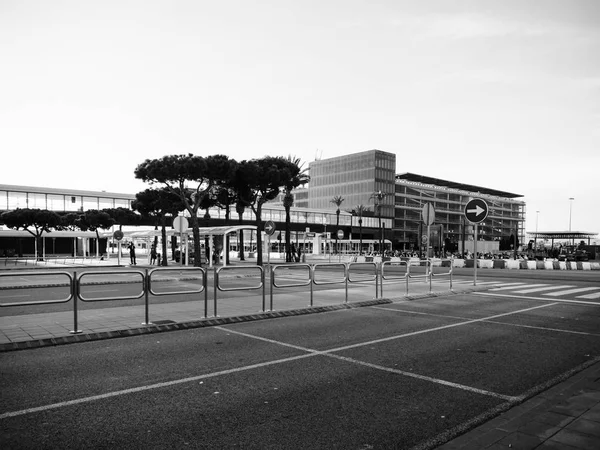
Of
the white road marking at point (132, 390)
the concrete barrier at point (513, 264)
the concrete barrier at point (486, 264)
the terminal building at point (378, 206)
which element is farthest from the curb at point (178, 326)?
the terminal building at point (378, 206)

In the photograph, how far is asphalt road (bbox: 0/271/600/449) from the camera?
3.99m

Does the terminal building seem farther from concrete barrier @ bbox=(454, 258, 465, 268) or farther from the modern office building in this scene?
concrete barrier @ bbox=(454, 258, 465, 268)

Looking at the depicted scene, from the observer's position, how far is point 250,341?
7824 millimetres

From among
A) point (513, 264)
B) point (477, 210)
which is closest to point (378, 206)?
point (513, 264)

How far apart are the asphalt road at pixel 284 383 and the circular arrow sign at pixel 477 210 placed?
6.58 metres

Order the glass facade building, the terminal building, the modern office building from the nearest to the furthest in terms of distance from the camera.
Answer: the glass facade building
the terminal building
the modern office building

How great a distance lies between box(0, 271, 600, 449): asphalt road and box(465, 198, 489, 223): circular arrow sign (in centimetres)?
658

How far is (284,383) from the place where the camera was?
5.42m

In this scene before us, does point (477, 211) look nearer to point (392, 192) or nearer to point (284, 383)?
point (284, 383)

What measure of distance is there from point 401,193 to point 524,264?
3245 inches

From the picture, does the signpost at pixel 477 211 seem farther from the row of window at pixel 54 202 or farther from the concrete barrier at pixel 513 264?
the row of window at pixel 54 202

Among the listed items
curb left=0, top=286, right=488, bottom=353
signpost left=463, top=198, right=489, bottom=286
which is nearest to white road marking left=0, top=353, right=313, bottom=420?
curb left=0, top=286, right=488, bottom=353

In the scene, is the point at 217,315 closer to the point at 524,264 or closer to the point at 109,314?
the point at 109,314

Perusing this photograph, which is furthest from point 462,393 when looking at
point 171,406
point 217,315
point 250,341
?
point 217,315
